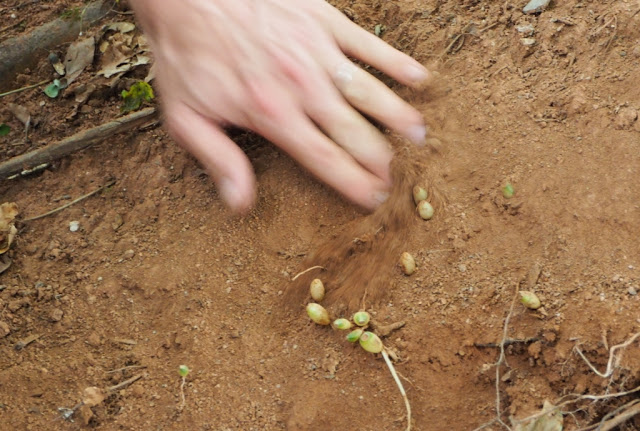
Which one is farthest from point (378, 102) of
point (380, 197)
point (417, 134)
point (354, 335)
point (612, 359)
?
point (612, 359)

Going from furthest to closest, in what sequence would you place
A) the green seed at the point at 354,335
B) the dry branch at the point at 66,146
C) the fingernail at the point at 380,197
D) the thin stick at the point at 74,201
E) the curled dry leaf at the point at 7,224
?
the dry branch at the point at 66,146 < the thin stick at the point at 74,201 < the curled dry leaf at the point at 7,224 < the fingernail at the point at 380,197 < the green seed at the point at 354,335

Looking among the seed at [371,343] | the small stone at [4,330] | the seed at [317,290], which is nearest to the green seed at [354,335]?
the seed at [371,343]

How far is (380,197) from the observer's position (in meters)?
1.83

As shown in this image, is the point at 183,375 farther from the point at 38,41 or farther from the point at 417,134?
the point at 38,41

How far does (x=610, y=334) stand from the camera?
1371mm

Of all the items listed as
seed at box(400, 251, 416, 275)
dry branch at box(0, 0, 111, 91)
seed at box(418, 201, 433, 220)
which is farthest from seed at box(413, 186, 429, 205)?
dry branch at box(0, 0, 111, 91)

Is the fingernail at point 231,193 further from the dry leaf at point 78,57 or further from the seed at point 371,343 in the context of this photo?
the dry leaf at point 78,57

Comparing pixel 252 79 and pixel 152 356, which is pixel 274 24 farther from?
pixel 152 356

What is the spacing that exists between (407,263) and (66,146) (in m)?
1.41

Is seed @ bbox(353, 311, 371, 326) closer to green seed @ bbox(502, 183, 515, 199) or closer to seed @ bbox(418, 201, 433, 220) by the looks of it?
seed @ bbox(418, 201, 433, 220)

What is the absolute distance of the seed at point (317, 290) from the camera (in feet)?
5.54

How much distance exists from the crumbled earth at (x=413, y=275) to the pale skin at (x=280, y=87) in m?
0.10

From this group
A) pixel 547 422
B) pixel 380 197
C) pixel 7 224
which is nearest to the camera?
pixel 547 422

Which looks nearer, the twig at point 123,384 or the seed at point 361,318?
the seed at point 361,318
